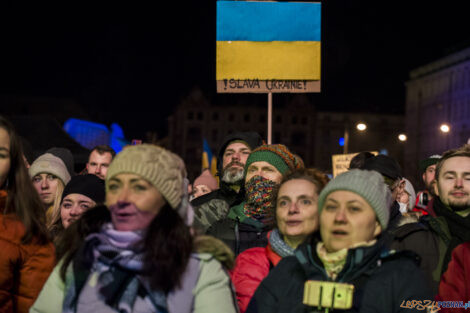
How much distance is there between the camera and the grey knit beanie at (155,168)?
136 inches

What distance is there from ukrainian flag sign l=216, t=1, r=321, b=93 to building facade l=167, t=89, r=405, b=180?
296 feet

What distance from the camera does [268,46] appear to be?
830cm

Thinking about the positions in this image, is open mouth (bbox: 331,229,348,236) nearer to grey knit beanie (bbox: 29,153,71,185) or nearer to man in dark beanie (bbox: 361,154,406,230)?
man in dark beanie (bbox: 361,154,406,230)

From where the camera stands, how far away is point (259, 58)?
8266 mm

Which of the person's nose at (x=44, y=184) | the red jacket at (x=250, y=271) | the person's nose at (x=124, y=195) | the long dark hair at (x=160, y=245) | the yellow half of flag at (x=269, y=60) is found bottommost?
the red jacket at (x=250, y=271)

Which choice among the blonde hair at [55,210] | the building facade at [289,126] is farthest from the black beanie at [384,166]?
the building facade at [289,126]

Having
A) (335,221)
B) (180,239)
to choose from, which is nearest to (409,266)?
(335,221)

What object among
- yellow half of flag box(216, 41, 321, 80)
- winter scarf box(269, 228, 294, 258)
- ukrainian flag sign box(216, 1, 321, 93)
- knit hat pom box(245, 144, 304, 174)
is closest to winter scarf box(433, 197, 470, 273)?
winter scarf box(269, 228, 294, 258)

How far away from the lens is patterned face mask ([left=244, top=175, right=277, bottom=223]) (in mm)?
5285

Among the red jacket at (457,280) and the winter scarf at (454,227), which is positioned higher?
the winter scarf at (454,227)

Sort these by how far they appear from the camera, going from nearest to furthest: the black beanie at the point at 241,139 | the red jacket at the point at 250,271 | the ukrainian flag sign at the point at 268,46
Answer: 1. the red jacket at the point at 250,271
2. the black beanie at the point at 241,139
3. the ukrainian flag sign at the point at 268,46

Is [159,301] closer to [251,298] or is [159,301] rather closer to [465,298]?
[251,298]

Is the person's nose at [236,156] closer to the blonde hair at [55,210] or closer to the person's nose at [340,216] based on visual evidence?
the blonde hair at [55,210]

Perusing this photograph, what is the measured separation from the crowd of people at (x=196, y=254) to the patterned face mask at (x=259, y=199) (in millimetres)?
379
